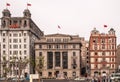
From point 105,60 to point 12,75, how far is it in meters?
45.6

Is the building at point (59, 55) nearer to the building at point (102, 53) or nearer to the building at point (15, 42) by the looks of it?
the building at point (15, 42)

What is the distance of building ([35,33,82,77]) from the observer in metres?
181

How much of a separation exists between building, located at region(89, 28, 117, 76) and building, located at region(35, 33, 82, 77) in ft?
23.9

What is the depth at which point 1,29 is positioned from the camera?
179500 mm

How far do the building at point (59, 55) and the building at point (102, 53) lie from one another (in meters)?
7.27

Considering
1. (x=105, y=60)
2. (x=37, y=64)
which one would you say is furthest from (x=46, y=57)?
(x=105, y=60)

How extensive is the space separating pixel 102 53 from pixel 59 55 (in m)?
21.4

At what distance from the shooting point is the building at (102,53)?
176500 millimetres

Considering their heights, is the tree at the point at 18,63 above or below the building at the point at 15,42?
below

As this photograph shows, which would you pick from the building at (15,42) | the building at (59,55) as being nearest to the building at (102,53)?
the building at (59,55)

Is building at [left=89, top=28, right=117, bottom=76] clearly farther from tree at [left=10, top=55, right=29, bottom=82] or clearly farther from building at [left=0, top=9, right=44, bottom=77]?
tree at [left=10, top=55, right=29, bottom=82]

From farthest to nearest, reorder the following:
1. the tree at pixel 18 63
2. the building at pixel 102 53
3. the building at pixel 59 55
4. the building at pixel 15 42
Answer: the building at pixel 59 55 → the building at pixel 15 42 → the building at pixel 102 53 → the tree at pixel 18 63

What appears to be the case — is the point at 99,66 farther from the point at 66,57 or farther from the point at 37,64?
the point at 37,64

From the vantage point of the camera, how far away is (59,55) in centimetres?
18300
